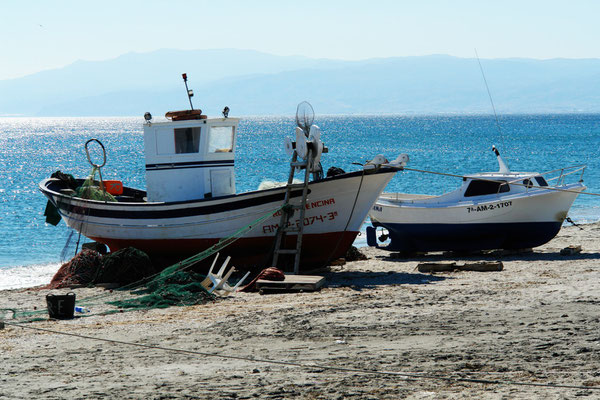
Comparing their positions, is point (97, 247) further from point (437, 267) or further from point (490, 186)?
point (490, 186)

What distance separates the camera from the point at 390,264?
57.2 feet

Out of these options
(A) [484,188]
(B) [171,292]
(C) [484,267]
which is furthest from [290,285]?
(A) [484,188]

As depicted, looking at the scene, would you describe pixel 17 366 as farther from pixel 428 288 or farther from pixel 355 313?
pixel 428 288

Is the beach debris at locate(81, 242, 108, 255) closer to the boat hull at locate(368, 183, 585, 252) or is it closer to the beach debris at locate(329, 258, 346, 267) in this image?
the beach debris at locate(329, 258, 346, 267)

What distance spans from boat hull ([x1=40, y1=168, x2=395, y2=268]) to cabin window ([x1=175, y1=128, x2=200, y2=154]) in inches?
51.8

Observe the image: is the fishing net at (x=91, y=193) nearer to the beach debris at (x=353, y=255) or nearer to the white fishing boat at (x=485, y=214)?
the beach debris at (x=353, y=255)

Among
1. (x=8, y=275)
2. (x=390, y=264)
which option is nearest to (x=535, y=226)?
(x=390, y=264)

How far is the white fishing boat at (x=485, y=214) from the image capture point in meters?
17.1

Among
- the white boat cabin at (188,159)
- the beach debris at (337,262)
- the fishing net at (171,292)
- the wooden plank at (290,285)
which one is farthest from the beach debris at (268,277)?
the white boat cabin at (188,159)

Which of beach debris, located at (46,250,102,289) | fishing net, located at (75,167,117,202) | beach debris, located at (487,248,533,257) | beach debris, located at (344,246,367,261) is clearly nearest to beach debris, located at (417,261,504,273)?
beach debris, located at (487,248,533,257)

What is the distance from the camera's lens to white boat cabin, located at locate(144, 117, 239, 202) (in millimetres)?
16641

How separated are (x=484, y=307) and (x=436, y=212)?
690cm

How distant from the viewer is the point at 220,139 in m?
16.9

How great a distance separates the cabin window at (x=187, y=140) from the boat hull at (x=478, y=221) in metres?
4.35
